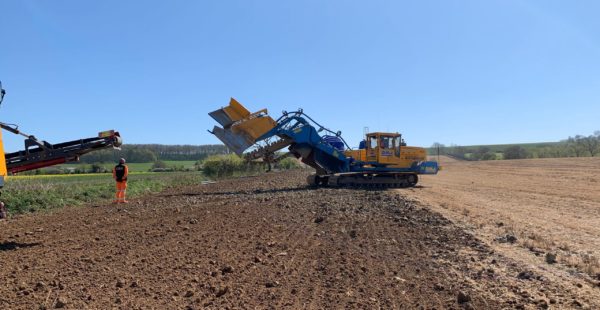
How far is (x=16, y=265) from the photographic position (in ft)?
22.6

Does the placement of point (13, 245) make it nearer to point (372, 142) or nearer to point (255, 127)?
point (255, 127)

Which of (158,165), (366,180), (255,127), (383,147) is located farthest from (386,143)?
(158,165)

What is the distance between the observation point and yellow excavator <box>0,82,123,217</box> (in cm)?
921

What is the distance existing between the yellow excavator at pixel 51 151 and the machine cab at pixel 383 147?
1368cm

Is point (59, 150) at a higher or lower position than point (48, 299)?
higher

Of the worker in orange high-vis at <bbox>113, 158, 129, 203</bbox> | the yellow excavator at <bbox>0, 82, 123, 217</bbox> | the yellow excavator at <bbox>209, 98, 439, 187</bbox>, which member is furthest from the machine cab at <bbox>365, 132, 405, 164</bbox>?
the yellow excavator at <bbox>0, 82, 123, 217</bbox>

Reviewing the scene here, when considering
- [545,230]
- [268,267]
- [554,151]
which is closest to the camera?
[268,267]

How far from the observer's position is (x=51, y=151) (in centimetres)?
948

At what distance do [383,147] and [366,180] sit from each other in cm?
172

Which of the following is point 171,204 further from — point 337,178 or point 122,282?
point 122,282

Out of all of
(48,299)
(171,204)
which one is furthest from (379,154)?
(48,299)

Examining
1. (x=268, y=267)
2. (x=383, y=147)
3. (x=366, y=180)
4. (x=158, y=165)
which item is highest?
(x=383, y=147)

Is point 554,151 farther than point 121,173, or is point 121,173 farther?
point 554,151

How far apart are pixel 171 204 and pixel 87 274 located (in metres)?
9.43
